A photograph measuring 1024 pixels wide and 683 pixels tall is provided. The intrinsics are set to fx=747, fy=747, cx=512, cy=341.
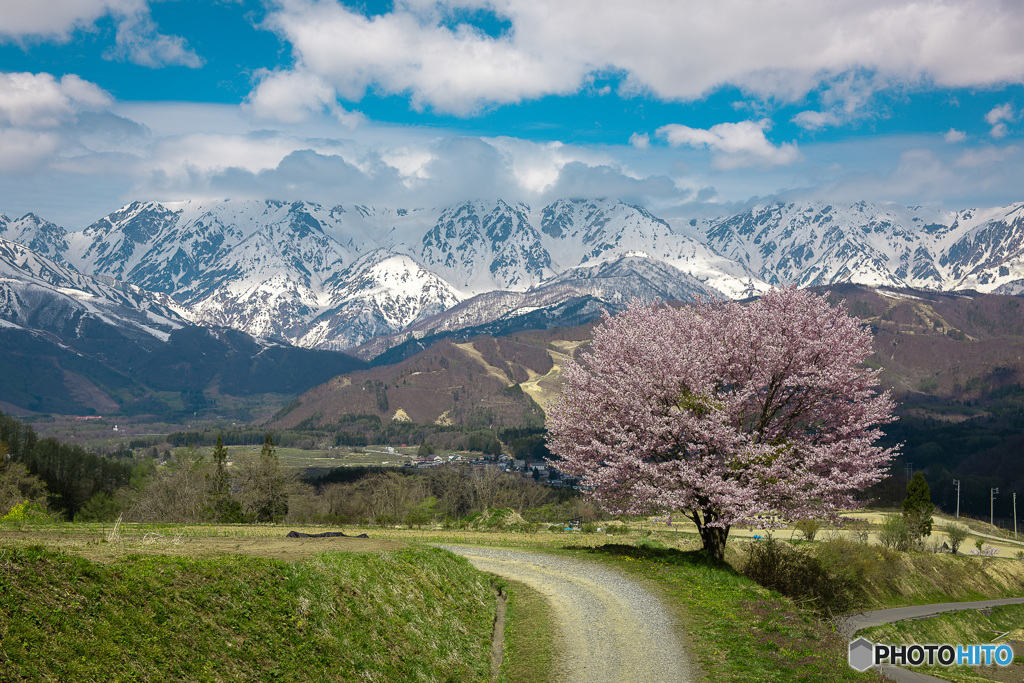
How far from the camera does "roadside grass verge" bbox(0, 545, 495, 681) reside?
13445 millimetres

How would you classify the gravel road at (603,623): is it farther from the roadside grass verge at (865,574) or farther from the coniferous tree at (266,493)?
the coniferous tree at (266,493)

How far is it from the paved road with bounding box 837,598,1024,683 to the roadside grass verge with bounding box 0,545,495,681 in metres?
19.3

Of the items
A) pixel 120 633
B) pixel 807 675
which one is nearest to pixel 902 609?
pixel 807 675

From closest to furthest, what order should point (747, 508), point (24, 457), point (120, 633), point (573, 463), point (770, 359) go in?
point (120, 633) < point (747, 508) < point (770, 359) < point (573, 463) < point (24, 457)

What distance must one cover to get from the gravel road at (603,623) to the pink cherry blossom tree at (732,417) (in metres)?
3.74

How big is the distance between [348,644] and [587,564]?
704 inches

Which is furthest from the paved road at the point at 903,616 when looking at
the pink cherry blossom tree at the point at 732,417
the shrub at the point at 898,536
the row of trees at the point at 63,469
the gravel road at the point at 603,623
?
the row of trees at the point at 63,469

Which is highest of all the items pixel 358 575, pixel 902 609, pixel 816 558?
pixel 358 575

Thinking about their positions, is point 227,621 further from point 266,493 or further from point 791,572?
point 266,493

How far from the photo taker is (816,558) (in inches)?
1553

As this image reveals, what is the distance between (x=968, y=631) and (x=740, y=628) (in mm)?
40129

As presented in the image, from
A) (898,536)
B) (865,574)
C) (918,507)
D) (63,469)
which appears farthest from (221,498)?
(918,507)

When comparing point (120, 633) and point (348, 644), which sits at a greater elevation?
point (120, 633)

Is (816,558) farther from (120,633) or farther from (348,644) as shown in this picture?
(120,633)
